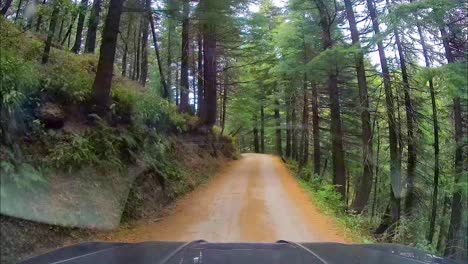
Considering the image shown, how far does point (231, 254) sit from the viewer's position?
146 inches

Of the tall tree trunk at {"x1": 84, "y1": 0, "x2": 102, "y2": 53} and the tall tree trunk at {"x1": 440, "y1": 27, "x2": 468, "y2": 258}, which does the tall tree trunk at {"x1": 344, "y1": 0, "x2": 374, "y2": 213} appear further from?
the tall tree trunk at {"x1": 84, "y1": 0, "x2": 102, "y2": 53}

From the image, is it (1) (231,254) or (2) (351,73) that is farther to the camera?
(2) (351,73)

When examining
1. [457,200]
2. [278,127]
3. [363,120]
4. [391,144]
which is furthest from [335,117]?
[278,127]

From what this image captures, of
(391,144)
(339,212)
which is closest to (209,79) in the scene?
(391,144)

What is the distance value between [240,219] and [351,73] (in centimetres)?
1272

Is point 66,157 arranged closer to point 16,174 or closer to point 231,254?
point 16,174

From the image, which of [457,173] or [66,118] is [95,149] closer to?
[66,118]

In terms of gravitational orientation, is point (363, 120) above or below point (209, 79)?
below

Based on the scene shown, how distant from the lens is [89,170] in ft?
27.5

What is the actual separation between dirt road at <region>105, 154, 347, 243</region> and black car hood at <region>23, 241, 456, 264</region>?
4.32m

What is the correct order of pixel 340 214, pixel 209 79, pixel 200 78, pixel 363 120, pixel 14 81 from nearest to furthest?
pixel 14 81
pixel 340 214
pixel 363 120
pixel 209 79
pixel 200 78

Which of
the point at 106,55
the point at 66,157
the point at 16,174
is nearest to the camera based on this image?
the point at 16,174

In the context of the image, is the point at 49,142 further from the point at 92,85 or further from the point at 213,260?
the point at 213,260

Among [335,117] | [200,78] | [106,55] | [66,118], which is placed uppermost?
[200,78]
